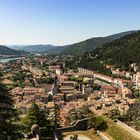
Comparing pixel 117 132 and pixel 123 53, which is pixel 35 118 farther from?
pixel 123 53

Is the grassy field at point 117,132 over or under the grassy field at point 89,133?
over

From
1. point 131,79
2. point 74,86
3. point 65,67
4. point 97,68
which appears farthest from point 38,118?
point 65,67

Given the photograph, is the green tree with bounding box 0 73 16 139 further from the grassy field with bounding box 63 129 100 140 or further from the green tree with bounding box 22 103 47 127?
the green tree with bounding box 22 103 47 127

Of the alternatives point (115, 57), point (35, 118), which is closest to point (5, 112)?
point (35, 118)

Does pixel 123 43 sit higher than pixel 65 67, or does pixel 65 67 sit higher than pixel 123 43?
pixel 123 43

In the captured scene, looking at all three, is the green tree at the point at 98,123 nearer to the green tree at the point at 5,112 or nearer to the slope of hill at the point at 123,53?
the green tree at the point at 5,112

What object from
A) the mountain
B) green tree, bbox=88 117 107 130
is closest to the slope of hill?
the mountain

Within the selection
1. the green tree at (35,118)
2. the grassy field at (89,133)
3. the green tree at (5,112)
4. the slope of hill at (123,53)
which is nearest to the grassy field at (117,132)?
the grassy field at (89,133)

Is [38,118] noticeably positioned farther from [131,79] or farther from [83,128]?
[131,79]
